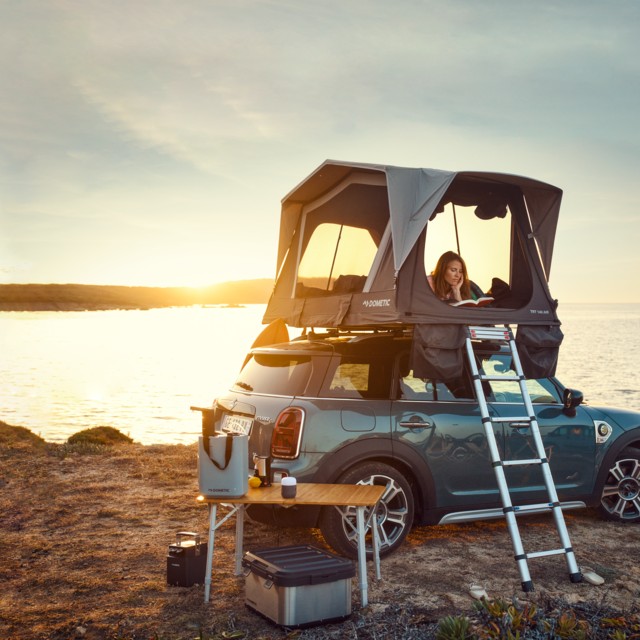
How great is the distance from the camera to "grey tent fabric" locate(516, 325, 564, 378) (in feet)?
17.2

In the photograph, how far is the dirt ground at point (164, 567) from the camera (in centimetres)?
379

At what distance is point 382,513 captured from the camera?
4.88 metres

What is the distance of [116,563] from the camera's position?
483cm

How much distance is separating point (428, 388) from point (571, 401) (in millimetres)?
1463

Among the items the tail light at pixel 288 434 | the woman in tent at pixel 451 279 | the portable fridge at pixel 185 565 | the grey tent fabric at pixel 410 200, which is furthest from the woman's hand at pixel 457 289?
the portable fridge at pixel 185 565

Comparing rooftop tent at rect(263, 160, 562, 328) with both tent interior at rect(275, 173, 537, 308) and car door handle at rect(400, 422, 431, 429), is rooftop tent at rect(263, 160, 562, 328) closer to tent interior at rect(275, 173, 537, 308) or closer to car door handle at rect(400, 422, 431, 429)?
tent interior at rect(275, 173, 537, 308)

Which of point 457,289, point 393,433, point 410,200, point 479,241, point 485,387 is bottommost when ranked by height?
point 393,433

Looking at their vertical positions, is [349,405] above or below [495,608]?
above

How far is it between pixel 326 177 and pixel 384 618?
3.89 meters

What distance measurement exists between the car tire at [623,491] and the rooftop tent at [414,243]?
179 centimetres

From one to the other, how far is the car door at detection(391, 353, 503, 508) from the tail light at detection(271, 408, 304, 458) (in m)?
0.77

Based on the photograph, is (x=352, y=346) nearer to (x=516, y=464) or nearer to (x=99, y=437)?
(x=516, y=464)

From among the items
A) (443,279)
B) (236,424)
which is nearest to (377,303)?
(443,279)

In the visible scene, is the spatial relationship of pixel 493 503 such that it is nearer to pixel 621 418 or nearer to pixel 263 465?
pixel 621 418
